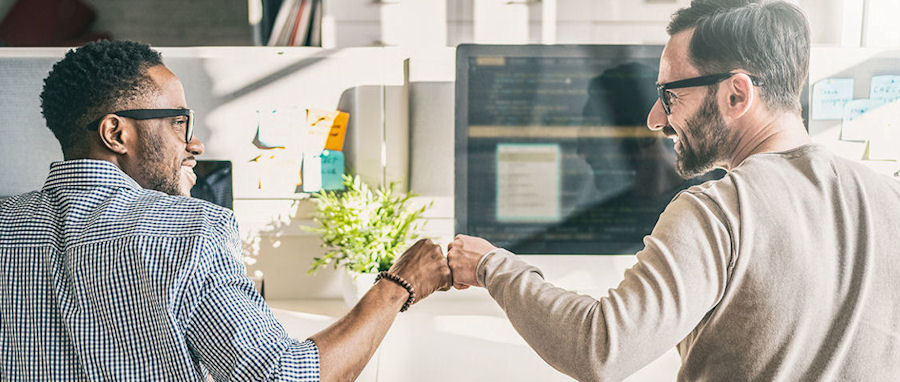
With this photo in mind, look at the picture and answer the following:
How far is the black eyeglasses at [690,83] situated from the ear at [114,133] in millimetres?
875

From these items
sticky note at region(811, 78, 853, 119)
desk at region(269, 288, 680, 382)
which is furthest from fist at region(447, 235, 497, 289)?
sticky note at region(811, 78, 853, 119)

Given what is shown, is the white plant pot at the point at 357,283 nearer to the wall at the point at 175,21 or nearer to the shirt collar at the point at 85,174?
the shirt collar at the point at 85,174

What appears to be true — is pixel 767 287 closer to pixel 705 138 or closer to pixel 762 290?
pixel 762 290

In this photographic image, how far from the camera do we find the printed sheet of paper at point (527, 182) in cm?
163

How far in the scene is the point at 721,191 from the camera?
0.83 m

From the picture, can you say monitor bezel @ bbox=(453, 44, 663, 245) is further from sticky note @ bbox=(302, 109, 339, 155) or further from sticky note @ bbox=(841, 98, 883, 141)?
sticky note @ bbox=(841, 98, 883, 141)

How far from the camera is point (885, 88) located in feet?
5.50

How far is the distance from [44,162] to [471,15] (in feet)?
3.78

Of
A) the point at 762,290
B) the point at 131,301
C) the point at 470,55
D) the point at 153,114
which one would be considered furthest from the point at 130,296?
the point at 470,55

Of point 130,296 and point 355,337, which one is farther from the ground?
point 130,296

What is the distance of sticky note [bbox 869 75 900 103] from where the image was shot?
5.48 feet

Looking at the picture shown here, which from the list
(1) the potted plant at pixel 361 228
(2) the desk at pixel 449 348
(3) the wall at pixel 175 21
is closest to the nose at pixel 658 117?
(2) the desk at pixel 449 348

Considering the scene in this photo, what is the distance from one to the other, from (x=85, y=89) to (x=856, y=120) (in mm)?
1789

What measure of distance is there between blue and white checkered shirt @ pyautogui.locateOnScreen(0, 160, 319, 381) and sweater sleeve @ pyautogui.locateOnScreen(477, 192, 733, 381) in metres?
0.36
